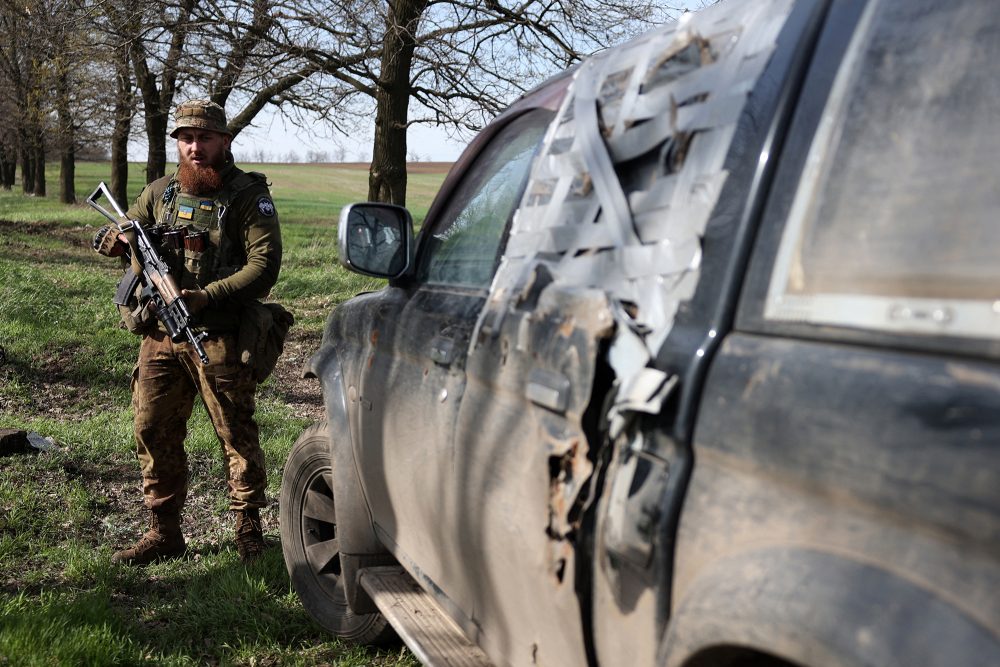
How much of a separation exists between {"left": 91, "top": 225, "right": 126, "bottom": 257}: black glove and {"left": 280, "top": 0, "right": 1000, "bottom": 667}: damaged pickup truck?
105 inches

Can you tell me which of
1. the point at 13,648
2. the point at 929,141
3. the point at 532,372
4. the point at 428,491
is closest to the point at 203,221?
the point at 13,648

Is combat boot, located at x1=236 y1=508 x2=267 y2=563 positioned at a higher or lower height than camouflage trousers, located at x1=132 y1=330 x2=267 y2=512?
lower

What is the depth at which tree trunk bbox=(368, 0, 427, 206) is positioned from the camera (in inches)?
415

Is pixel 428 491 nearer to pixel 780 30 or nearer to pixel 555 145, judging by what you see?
pixel 555 145

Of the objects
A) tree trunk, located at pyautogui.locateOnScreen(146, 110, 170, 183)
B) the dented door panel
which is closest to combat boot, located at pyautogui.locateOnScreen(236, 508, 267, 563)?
the dented door panel

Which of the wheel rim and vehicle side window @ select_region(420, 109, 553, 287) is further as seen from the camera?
the wheel rim

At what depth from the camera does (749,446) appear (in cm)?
131

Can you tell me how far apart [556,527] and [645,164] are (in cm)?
70

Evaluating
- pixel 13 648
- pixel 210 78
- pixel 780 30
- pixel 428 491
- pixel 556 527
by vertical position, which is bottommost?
pixel 13 648

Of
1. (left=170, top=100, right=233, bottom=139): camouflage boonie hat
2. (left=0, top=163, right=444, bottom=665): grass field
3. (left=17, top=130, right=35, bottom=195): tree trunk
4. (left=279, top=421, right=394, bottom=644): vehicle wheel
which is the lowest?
(left=0, top=163, right=444, bottom=665): grass field

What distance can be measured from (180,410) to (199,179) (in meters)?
1.12

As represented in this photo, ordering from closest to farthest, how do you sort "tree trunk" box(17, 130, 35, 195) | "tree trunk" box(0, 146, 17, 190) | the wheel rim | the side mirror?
the side mirror < the wheel rim < "tree trunk" box(17, 130, 35, 195) < "tree trunk" box(0, 146, 17, 190)

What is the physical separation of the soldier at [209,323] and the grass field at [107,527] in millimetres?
270

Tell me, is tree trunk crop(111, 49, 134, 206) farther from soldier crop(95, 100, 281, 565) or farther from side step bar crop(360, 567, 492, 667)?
side step bar crop(360, 567, 492, 667)
